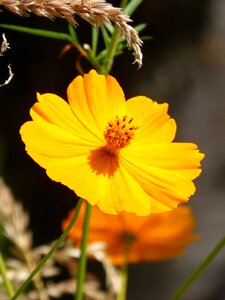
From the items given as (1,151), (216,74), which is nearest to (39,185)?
(1,151)

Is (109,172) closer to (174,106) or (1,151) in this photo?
(174,106)

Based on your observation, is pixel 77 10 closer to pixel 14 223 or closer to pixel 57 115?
pixel 57 115

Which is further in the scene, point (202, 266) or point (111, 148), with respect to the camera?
point (111, 148)

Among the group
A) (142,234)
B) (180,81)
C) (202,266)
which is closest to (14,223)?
(142,234)

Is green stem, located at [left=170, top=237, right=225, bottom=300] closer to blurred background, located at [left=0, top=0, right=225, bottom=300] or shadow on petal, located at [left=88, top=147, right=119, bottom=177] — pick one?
shadow on petal, located at [left=88, top=147, right=119, bottom=177]

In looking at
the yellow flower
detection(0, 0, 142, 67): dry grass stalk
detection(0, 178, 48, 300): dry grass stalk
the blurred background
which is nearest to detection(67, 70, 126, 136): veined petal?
the yellow flower

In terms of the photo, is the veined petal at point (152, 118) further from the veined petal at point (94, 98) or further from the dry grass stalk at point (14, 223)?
the dry grass stalk at point (14, 223)

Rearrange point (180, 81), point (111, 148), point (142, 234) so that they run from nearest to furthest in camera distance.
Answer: point (111, 148)
point (142, 234)
point (180, 81)
